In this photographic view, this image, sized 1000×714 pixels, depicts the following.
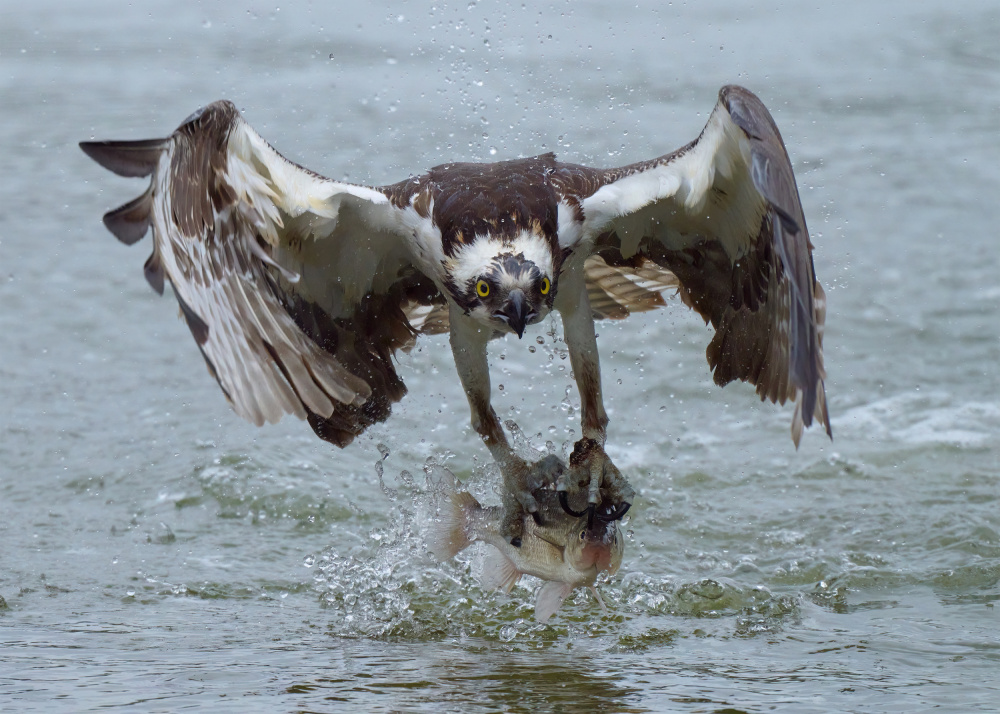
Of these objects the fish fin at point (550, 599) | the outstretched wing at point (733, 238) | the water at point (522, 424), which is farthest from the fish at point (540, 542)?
the outstretched wing at point (733, 238)

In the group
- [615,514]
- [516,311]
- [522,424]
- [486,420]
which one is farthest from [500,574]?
[522,424]

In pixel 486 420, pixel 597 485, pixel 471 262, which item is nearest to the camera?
pixel 471 262

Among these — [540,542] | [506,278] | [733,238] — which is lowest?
[540,542]

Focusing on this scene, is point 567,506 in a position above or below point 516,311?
below

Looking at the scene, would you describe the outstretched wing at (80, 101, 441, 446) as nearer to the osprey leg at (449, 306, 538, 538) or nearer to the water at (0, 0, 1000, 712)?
the osprey leg at (449, 306, 538, 538)

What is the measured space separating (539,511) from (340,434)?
0.97 m

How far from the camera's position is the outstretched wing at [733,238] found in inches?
152

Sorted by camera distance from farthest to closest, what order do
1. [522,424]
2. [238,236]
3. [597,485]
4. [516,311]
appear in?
[522,424], [597,485], [516,311], [238,236]

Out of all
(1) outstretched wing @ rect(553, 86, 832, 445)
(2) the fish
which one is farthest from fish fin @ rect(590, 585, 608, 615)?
(1) outstretched wing @ rect(553, 86, 832, 445)

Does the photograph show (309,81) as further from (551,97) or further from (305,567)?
(305,567)

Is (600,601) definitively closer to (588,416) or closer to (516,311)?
(588,416)

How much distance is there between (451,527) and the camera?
495 centimetres

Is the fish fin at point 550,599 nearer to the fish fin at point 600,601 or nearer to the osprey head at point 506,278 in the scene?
the fish fin at point 600,601

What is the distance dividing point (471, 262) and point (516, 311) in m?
0.28
